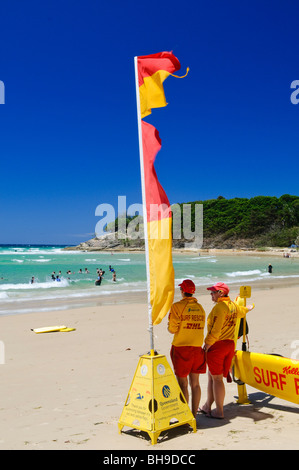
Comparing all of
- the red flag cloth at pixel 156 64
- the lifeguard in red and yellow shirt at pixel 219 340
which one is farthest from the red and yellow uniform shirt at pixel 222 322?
the red flag cloth at pixel 156 64

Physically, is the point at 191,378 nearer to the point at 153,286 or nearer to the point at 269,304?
the point at 153,286

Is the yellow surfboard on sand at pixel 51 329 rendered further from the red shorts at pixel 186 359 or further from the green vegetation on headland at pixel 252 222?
the green vegetation on headland at pixel 252 222

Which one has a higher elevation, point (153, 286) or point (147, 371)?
point (153, 286)

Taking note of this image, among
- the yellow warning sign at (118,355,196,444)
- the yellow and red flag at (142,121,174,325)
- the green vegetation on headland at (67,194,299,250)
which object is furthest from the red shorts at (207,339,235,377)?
the green vegetation on headland at (67,194,299,250)

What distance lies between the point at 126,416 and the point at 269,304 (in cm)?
1276

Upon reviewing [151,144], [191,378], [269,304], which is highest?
[151,144]

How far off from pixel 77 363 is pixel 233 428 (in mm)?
4071

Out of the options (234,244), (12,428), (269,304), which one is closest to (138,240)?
(234,244)

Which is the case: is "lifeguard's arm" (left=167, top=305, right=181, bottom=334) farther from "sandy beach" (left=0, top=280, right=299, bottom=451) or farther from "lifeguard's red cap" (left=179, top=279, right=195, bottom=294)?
"sandy beach" (left=0, top=280, right=299, bottom=451)

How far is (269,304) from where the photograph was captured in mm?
15875

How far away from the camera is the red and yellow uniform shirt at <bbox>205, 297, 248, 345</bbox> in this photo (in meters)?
4.50

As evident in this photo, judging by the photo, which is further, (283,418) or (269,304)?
(269,304)
